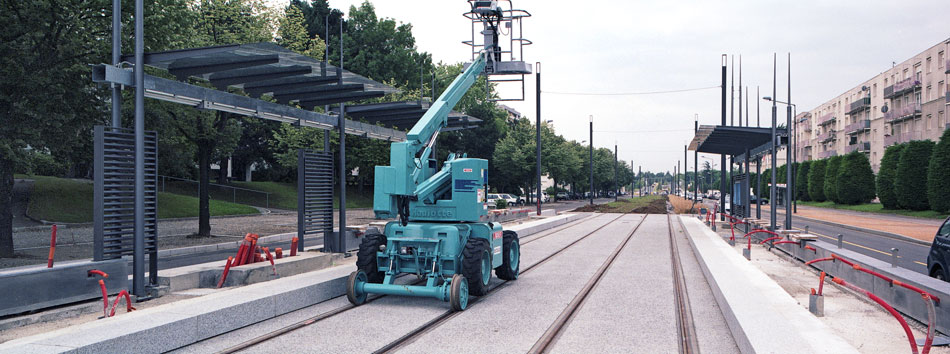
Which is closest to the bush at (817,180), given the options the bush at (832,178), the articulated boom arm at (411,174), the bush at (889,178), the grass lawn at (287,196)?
the bush at (832,178)

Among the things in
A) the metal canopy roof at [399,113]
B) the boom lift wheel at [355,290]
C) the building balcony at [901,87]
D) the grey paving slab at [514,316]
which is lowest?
the grey paving slab at [514,316]

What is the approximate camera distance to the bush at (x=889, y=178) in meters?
47.2

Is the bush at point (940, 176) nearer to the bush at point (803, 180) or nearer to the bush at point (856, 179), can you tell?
the bush at point (856, 179)

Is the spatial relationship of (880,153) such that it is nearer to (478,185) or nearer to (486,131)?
(486,131)

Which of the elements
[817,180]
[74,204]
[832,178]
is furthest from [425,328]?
[817,180]

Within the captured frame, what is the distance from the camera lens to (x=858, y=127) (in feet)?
248

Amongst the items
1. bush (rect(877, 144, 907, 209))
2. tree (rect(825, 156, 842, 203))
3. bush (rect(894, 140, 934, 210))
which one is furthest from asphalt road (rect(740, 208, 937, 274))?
tree (rect(825, 156, 842, 203))

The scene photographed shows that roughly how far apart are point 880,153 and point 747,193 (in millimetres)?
58156

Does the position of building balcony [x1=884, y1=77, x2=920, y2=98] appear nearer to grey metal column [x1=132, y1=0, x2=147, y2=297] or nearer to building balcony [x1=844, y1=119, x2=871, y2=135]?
building balcony [x1=844, y1=119, x2=871, y2=135]

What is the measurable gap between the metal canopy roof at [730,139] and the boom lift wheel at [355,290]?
1326cm

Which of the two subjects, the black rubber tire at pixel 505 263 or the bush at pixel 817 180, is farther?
the bush at pixel 817 180

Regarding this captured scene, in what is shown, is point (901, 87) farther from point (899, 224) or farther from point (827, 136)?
point (899, 224)

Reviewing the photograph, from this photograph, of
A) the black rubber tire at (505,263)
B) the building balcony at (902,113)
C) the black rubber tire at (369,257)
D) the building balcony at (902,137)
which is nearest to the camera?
the black rubber tire at (369,257)

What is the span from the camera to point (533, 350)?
6.74m
